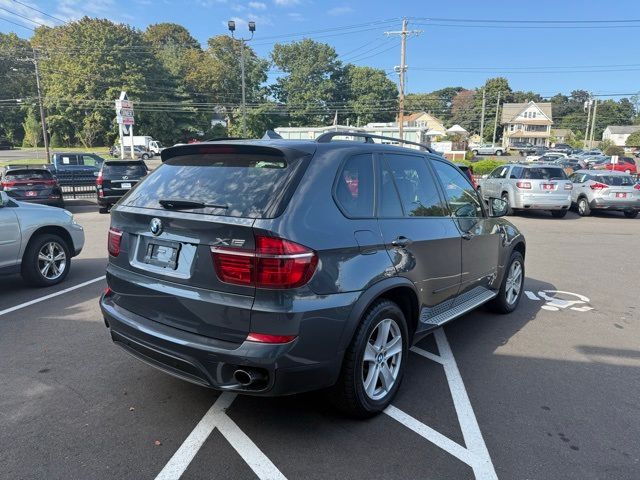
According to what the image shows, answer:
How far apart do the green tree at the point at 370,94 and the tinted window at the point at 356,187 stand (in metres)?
91.3

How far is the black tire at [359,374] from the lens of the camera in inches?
116

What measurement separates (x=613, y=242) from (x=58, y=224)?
11.4 m

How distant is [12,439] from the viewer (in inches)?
114

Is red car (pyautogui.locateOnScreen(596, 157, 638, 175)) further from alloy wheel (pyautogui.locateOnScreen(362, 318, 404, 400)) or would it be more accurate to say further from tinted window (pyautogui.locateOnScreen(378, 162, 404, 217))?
alloy wheel (pyautogui.locateOnScreen(362, 318, 404, 400))

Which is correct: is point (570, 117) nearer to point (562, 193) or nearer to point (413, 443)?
point (562, 193)

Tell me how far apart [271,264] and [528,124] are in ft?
340

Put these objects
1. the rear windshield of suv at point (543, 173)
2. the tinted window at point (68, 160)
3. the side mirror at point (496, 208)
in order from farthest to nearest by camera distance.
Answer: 1. the tinted window at point (68, 160)
2. the rear windshield of suv at point (543, 173)
3. the side mirror at point (496, 208)

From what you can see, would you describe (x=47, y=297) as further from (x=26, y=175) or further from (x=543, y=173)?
(x=543, y=173)

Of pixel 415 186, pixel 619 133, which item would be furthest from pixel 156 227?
pixel 619 133

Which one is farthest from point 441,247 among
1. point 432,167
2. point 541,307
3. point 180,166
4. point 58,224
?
point 58,224

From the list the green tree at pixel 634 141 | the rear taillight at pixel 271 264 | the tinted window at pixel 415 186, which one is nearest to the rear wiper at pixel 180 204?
the rear taillight at pixel 271 264

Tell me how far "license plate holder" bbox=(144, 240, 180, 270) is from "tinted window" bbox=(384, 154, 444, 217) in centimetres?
168

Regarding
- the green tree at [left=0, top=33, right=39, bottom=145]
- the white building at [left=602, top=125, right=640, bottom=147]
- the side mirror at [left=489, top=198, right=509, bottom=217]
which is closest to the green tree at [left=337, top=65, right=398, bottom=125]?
the white building at [left=602, top=125, right=640, bottom=147]

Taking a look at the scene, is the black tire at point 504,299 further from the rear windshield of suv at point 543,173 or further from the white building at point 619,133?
the white building at point 619,133
